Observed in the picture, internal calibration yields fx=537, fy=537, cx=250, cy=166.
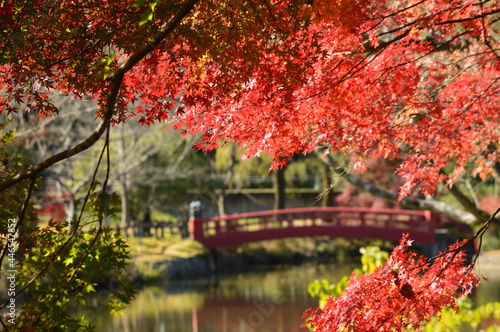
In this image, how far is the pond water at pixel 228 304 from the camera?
1049 centimetres

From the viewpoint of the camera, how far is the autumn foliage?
8.68 feet

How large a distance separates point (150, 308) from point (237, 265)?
17.6 feet

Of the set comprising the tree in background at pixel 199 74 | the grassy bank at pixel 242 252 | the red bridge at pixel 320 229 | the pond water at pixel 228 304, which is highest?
the tree in background at pixel 199 74

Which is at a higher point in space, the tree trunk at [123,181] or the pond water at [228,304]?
the tree trunk at [123,181]

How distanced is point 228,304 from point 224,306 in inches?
7.0

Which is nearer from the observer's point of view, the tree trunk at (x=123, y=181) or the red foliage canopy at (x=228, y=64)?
the red foliage canopy at (x=228, y=64)

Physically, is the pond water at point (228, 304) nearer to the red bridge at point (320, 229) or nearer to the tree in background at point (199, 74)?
the red bridge at point (320, 229)

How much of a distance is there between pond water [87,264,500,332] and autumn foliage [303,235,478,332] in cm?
708

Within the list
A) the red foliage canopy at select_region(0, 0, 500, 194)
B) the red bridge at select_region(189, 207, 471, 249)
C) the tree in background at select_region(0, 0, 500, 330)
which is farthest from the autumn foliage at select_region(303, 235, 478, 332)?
the red bridge at select_region(189, 207, 471, 249)

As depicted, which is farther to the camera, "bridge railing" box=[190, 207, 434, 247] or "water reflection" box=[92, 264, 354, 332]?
"bridge railing" box=[190, 207, 434, 247]

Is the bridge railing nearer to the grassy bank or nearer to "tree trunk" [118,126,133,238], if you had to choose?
the grassy bank

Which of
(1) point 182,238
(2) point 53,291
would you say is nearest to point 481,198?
(1) point 182,238

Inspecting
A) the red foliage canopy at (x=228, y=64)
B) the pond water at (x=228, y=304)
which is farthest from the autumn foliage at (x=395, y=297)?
the pond water at (x=228, y=304)

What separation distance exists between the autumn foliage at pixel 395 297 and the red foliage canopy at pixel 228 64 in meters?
0.86
